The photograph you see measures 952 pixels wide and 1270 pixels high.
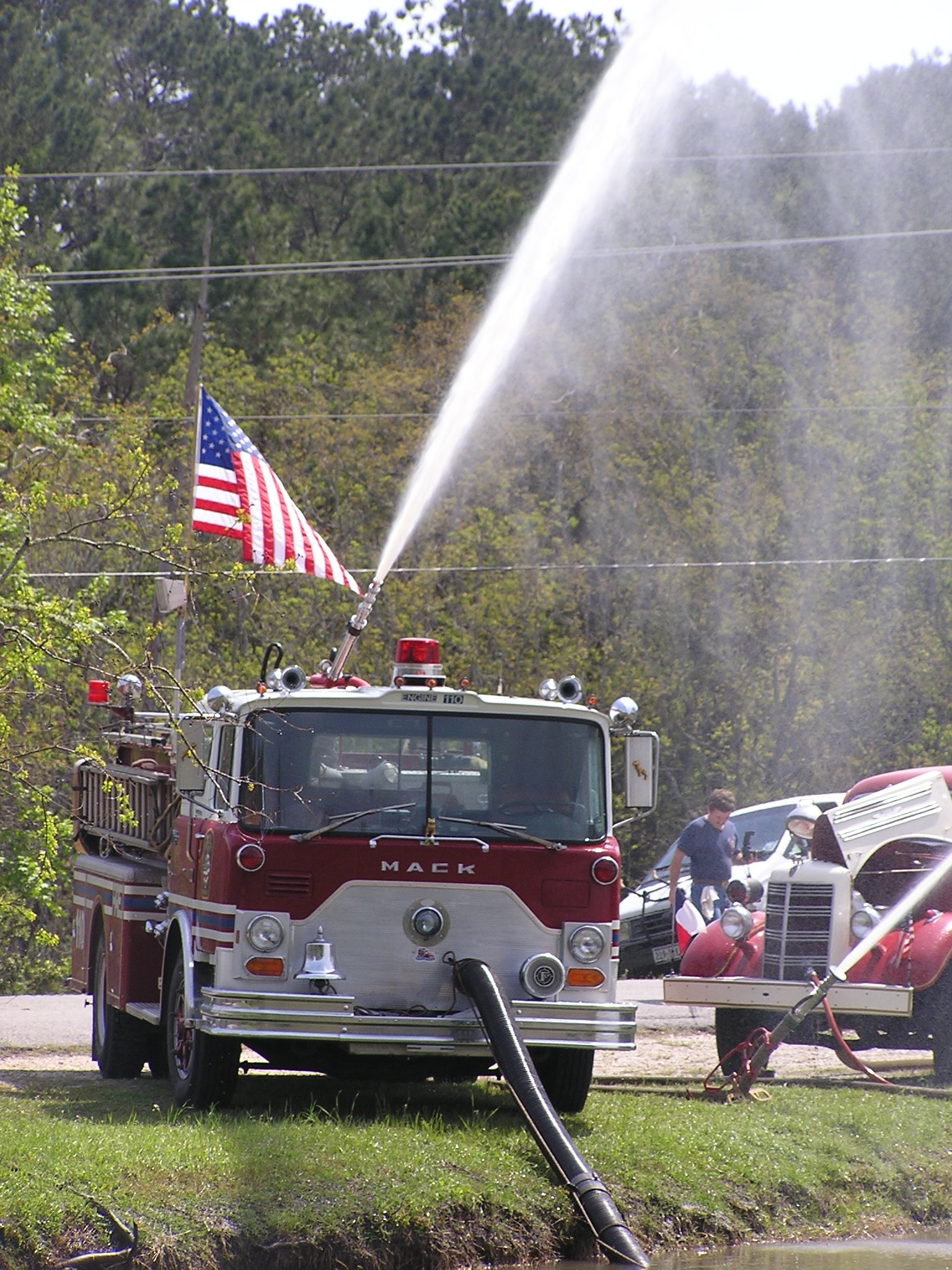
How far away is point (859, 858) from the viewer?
11328 mm

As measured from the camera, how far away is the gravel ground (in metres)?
11.5

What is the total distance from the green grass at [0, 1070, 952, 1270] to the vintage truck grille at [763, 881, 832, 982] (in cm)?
142

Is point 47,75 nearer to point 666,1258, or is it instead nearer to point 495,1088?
point 495,1088

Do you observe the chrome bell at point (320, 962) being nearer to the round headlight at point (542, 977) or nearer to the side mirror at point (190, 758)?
the round headlight at point (542, 977)

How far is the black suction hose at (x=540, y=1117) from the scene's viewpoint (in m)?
7.19

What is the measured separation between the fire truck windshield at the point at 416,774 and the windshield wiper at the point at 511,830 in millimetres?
12

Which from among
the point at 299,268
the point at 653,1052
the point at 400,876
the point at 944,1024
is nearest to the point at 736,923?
the point at 944,1024

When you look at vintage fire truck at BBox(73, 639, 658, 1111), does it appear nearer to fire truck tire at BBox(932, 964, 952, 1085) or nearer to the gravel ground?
the gravel ground

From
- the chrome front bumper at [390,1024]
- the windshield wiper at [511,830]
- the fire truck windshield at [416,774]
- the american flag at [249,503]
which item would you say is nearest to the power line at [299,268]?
the american flag at [249,503]

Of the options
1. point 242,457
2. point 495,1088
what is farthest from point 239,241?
point 495,1088

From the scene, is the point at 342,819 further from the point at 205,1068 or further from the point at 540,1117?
the point at 540,1117

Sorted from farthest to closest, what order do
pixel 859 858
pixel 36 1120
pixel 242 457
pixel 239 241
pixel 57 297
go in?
pixel 239 241 < pixel 57 297 < pixel 242 457 < pixel 859 858 < pixel 36 1120

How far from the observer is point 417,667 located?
8.90 m

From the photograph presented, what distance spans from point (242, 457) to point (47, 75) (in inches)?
860
